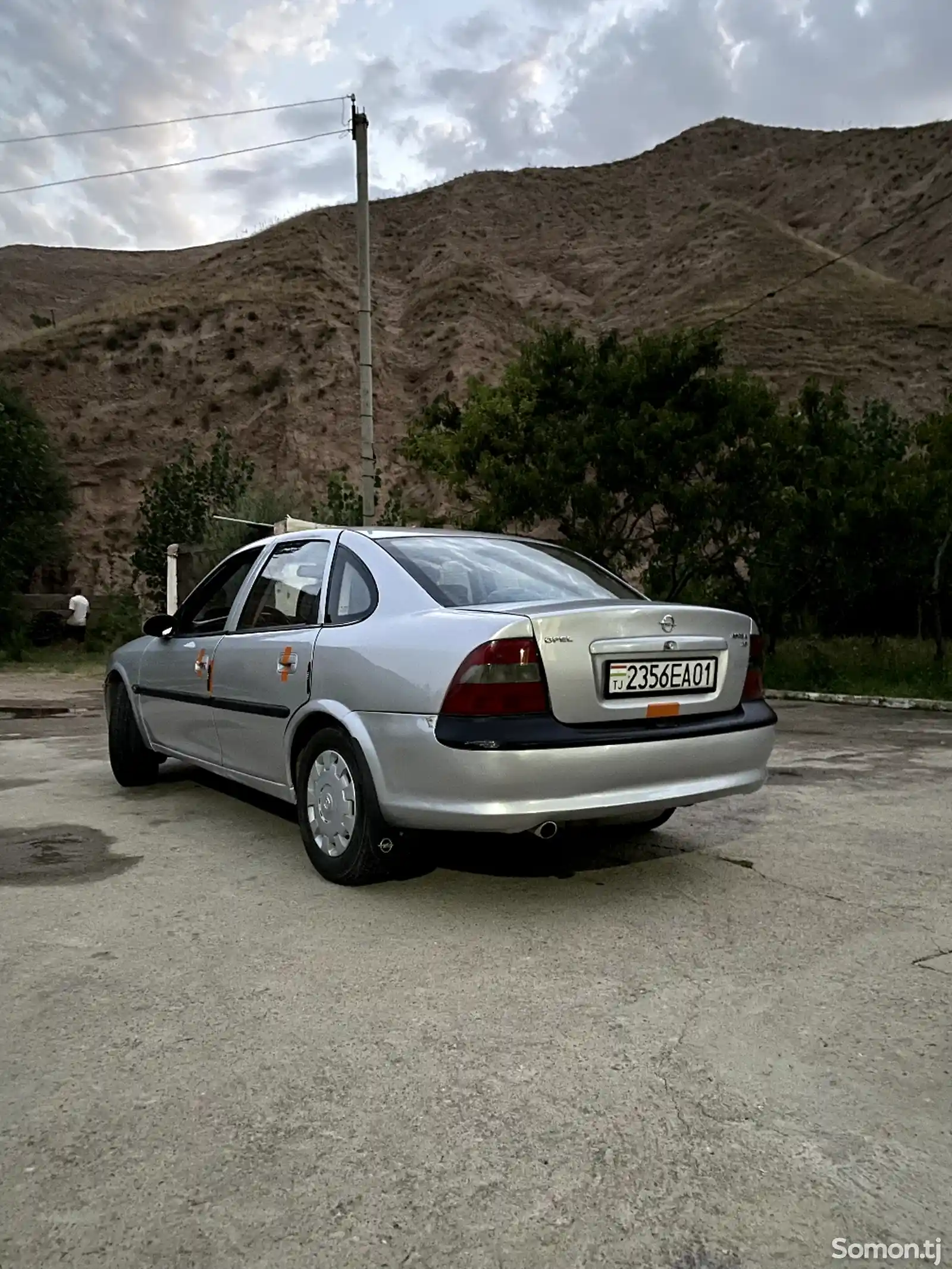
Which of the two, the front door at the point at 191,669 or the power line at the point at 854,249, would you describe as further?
the power line at the point at 854,249

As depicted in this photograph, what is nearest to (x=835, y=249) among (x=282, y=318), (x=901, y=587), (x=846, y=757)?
(x=282, y=318)

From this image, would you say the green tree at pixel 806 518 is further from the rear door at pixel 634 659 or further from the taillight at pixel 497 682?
the taillight at pixel 497 682

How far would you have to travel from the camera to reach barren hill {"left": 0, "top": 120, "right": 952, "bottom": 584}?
47.4 m

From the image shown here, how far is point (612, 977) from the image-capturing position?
11.1ft

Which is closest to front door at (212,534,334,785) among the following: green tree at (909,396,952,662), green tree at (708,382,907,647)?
green tree at (708,382,907,647)

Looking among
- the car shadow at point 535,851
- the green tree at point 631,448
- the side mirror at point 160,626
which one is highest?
the green tree at point 631,448

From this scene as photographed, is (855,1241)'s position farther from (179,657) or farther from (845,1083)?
(179,657)

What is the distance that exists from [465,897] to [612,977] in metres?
1.04

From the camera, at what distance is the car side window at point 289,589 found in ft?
16.4

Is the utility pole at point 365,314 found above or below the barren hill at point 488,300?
below
